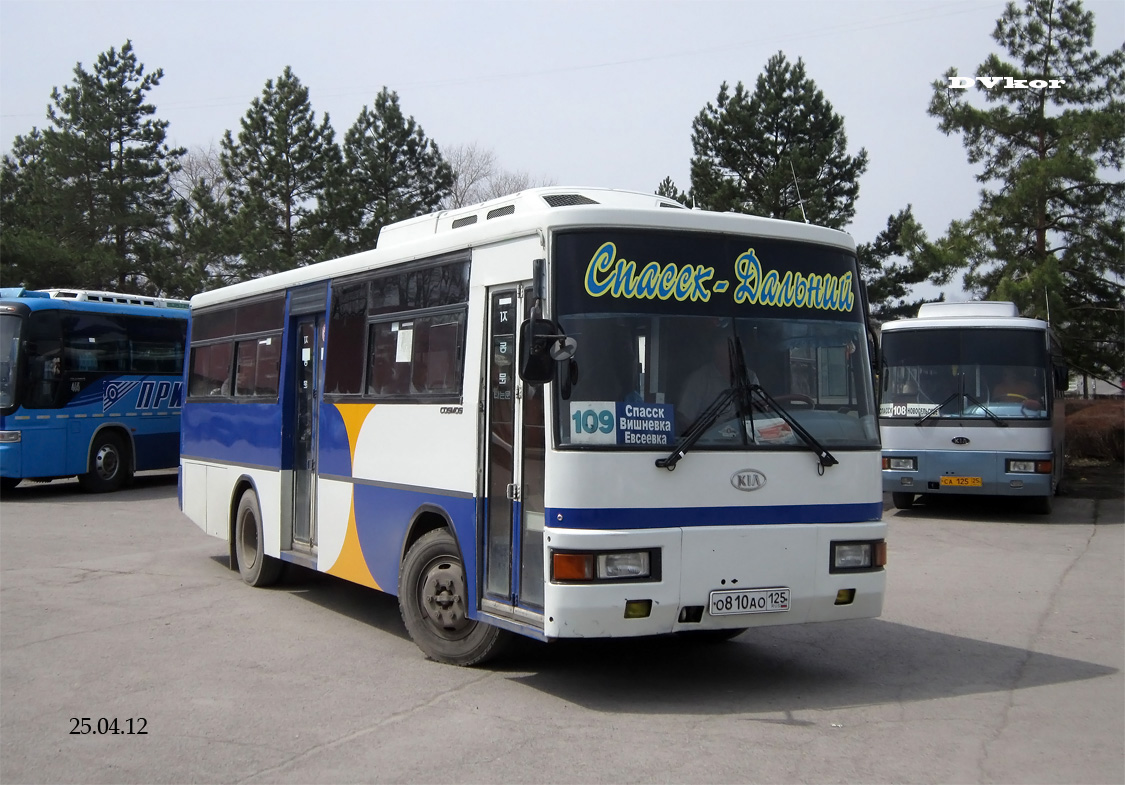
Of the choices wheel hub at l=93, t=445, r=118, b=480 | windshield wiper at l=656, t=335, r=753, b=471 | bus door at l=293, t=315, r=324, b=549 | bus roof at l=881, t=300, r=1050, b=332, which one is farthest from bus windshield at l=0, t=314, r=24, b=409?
windshield wiper at l=656, t=335, r=753, b=471

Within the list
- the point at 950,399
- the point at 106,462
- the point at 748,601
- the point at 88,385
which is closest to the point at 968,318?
the point at 950,399

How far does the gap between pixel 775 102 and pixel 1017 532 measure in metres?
22.7

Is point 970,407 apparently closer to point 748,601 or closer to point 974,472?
point 974,472

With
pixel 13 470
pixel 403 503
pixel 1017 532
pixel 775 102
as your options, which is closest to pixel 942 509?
pixel 1017 532

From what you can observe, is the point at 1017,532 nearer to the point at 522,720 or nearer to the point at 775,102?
the point at 522,720

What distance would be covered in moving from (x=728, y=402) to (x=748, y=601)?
118 centimetres

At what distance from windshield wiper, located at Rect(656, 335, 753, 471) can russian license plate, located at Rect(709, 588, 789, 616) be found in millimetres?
821

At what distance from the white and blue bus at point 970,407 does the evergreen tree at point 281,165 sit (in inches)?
1068

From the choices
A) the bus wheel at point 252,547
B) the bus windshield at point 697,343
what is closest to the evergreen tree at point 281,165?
the bus wheel at point 252,547

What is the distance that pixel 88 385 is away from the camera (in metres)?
20.3

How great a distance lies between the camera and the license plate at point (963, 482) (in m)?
16.5

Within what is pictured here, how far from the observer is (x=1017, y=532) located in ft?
51.7

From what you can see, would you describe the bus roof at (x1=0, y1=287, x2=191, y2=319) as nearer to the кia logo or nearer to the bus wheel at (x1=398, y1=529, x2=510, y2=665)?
the bus wheel at (x1=398, y1=529, x2=510, y2=665)

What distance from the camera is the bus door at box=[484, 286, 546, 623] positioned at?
6680 mm
